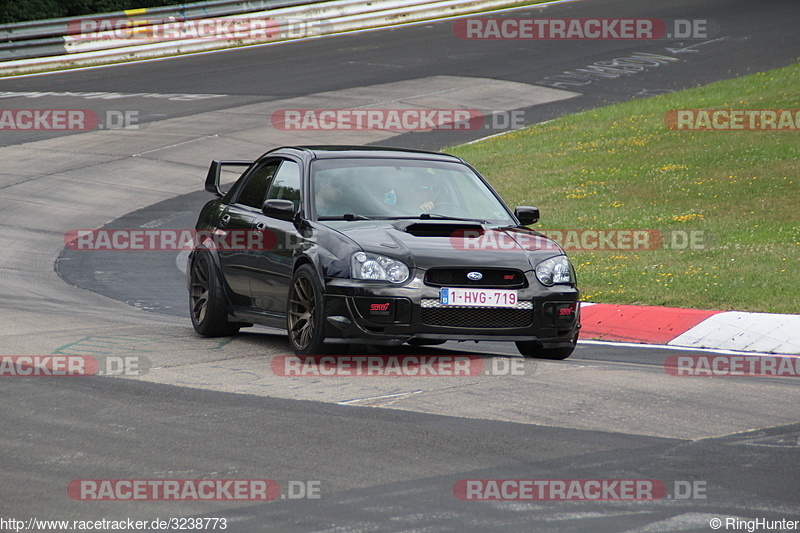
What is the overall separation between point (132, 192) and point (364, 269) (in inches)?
558

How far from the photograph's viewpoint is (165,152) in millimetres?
24734

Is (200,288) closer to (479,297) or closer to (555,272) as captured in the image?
(479,297)

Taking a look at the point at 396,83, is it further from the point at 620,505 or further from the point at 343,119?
the point at 620,505

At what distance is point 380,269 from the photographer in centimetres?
816

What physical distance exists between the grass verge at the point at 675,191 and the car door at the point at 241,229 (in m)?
4.31

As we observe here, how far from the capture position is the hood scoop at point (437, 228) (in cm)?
861

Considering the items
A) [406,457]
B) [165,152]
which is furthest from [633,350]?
[165,152]
